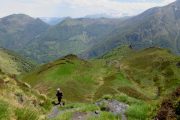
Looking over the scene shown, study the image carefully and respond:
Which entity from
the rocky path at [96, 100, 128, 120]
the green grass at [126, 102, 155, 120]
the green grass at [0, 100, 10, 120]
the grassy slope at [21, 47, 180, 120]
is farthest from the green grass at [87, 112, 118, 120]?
the grassy slope at [21, 47, 180, 120]

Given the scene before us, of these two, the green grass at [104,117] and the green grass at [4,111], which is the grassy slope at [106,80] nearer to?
the green grass at [104,117]

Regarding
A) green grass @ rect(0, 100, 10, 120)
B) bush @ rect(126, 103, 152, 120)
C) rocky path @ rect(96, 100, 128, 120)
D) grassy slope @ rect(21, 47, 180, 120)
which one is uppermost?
green grass @ rect(0, 100, 10, 120)

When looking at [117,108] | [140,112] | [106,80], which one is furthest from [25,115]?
[106,80]

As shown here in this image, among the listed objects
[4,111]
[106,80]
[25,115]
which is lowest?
[106,80]

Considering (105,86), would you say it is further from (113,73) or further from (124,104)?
(124,104)

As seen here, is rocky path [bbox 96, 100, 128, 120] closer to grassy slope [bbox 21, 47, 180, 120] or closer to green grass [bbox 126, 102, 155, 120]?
green grass [bbox 126, 102, 155, 120]

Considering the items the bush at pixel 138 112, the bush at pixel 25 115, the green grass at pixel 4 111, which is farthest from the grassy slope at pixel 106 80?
the green grass at pixel 4 111

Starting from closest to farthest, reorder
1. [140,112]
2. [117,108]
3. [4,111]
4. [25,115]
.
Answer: [4,111]
[25,115]
[140,112]
[117,108]

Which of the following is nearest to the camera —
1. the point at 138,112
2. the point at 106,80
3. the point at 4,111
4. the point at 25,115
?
the point at 4,111

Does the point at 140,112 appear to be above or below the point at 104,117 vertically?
above

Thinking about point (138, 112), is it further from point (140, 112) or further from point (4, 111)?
point (4, 111)

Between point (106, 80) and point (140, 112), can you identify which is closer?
point (140, 112)

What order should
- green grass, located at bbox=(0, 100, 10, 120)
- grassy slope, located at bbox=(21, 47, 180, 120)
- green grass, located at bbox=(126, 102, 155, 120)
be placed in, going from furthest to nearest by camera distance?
1. grassy slope, located at bbox=(21, 47, 180, 120)
2. green grass, located at bbox=(126, 102, 155, 120)
3. green grass, located at bbox=(0, 100, 10, 120)

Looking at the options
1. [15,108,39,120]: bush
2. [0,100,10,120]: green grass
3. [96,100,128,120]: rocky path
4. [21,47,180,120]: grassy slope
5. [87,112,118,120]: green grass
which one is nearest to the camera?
[0,100,10,120]: green grass
